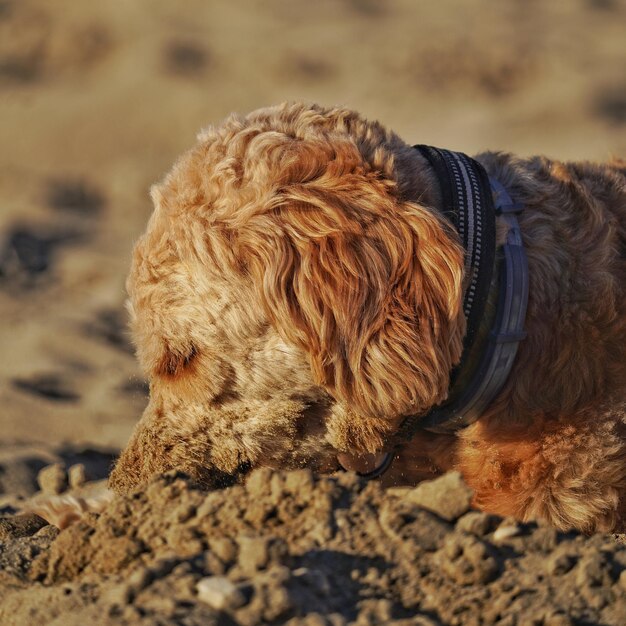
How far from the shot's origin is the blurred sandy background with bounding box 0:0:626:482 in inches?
326

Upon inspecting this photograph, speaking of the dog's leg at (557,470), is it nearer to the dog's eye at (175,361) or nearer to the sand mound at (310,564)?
the sand mound at (310,564)

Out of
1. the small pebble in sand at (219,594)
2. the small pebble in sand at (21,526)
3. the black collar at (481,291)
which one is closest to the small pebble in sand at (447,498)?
the small pebble in sand at (219,594)

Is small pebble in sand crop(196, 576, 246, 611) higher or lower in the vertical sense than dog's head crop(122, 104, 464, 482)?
lower

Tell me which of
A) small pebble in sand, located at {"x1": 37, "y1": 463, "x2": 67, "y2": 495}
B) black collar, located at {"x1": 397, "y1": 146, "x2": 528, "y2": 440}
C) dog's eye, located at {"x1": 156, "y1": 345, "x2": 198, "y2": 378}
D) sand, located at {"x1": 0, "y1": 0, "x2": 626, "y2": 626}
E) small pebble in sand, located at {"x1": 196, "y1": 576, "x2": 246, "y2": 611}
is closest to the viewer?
small pebble in sand, located at {"x1": 196, "y1": 576, "x2": 246, "y2": 611}

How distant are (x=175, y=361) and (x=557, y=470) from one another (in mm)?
1317

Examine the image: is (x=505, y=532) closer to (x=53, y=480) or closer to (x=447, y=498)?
(x=447, y=498)

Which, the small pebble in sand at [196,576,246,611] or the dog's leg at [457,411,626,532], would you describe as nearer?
the small pebble in sand at [196,576,246,611]

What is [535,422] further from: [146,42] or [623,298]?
[146,42]

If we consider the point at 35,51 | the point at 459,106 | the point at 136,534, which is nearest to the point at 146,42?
the point at 35,51

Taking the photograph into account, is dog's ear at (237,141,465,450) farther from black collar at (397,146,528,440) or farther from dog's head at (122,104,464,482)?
black collar at (397,146,528,440)

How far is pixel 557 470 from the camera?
325 centimetres

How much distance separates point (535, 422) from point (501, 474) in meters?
0.21

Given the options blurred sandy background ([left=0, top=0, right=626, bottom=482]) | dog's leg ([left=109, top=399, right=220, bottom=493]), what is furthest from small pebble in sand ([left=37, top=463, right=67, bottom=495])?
blurred sandy background ([left=0, top=0, right=626, bottom=482])

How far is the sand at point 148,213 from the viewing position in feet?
7.46
